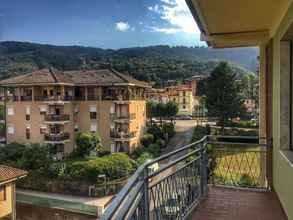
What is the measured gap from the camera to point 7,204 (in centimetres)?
682

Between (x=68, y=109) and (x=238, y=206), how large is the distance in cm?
1448

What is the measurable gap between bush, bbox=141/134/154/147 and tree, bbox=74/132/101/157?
10.1 ft

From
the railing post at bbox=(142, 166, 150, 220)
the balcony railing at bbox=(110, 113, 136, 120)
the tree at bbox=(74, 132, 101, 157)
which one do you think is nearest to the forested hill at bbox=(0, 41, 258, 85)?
the balcony railing at bbox=(110, 113, 136, 120)

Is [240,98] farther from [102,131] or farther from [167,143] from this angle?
[102,131]

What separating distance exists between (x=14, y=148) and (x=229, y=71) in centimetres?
1380

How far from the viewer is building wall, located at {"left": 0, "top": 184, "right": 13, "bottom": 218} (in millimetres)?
6637

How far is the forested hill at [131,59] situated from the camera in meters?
21.6

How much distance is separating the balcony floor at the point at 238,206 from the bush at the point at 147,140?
14.1m

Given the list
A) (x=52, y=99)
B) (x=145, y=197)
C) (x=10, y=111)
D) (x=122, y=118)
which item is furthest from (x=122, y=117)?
(x=145, y=197)

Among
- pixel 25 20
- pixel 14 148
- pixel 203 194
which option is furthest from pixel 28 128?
pixel 25 20

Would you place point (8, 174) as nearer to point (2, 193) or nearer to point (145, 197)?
point (2, 193)

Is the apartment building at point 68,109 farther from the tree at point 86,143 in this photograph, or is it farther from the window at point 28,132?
the tree at point 86,143

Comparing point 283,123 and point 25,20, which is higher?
point 25,20

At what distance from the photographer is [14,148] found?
14461mm
